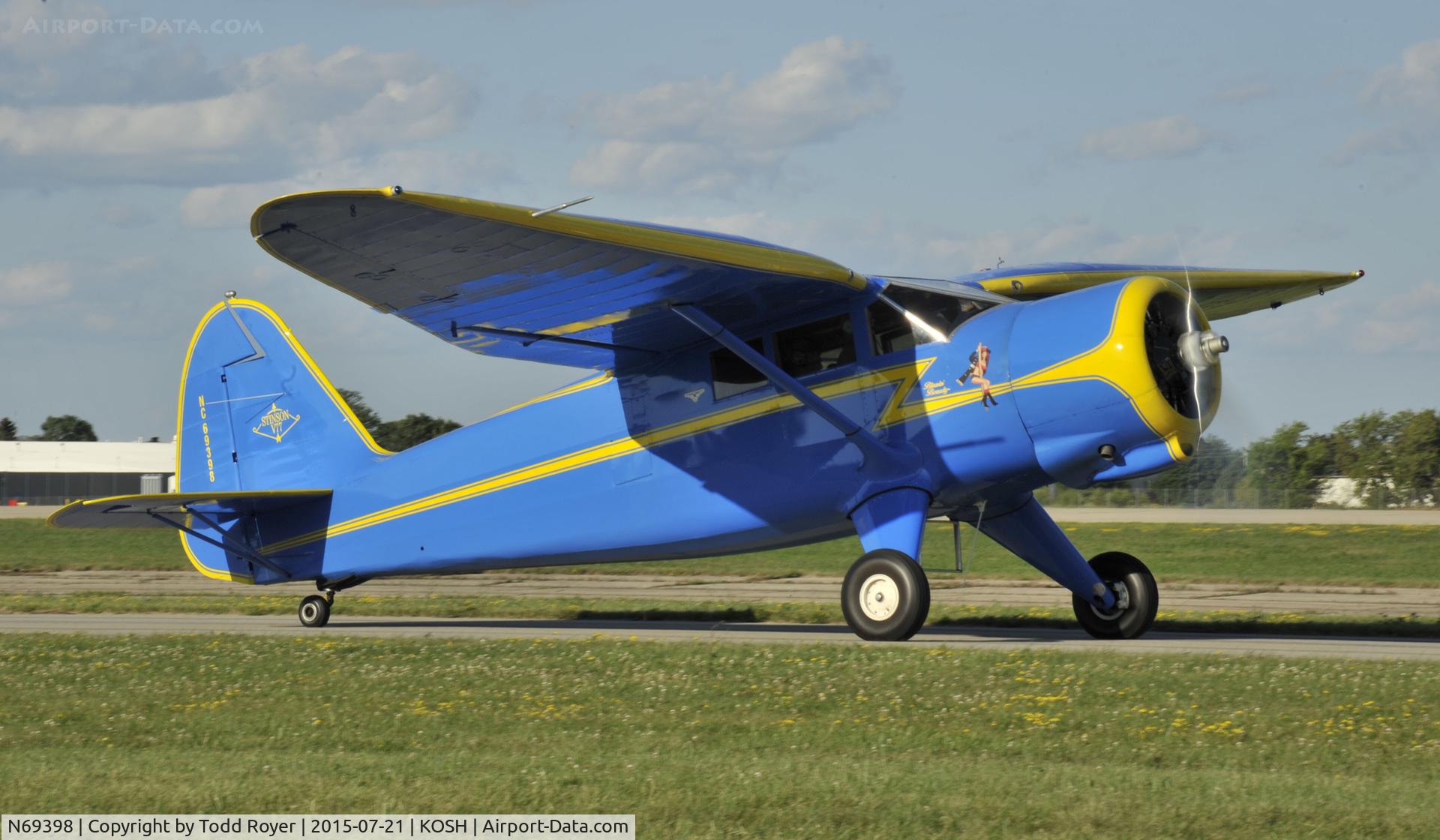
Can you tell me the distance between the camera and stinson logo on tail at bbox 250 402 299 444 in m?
16.5

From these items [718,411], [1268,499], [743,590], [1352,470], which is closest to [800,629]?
[718,411]

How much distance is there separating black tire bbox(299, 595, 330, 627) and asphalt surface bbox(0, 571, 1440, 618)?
182 inches

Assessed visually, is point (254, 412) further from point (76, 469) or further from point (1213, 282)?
point (76, 469)

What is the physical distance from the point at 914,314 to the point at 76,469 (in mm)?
96100

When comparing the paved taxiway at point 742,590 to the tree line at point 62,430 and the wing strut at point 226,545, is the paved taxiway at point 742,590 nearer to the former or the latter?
the wing strut at point 226,545

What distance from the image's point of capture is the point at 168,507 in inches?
600

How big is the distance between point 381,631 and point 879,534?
19.1 feet

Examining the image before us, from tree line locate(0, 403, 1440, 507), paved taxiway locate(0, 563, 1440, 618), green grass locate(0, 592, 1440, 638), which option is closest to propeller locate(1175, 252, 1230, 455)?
green grass locate(0, 592, 1440, 638)

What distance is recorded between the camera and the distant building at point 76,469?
9650 cm

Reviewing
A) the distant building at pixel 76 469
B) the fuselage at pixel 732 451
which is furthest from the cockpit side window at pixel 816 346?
the distant building at pixel 76 469

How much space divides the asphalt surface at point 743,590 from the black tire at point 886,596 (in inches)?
279

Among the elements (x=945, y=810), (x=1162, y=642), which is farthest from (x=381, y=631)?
(x=945, y=810)

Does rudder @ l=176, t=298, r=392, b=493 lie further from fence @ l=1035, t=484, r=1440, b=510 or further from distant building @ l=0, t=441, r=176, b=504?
distant building @ l=0, t=441, r=176, b=504

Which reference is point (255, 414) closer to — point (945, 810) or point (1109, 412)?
point (1109, 412)
